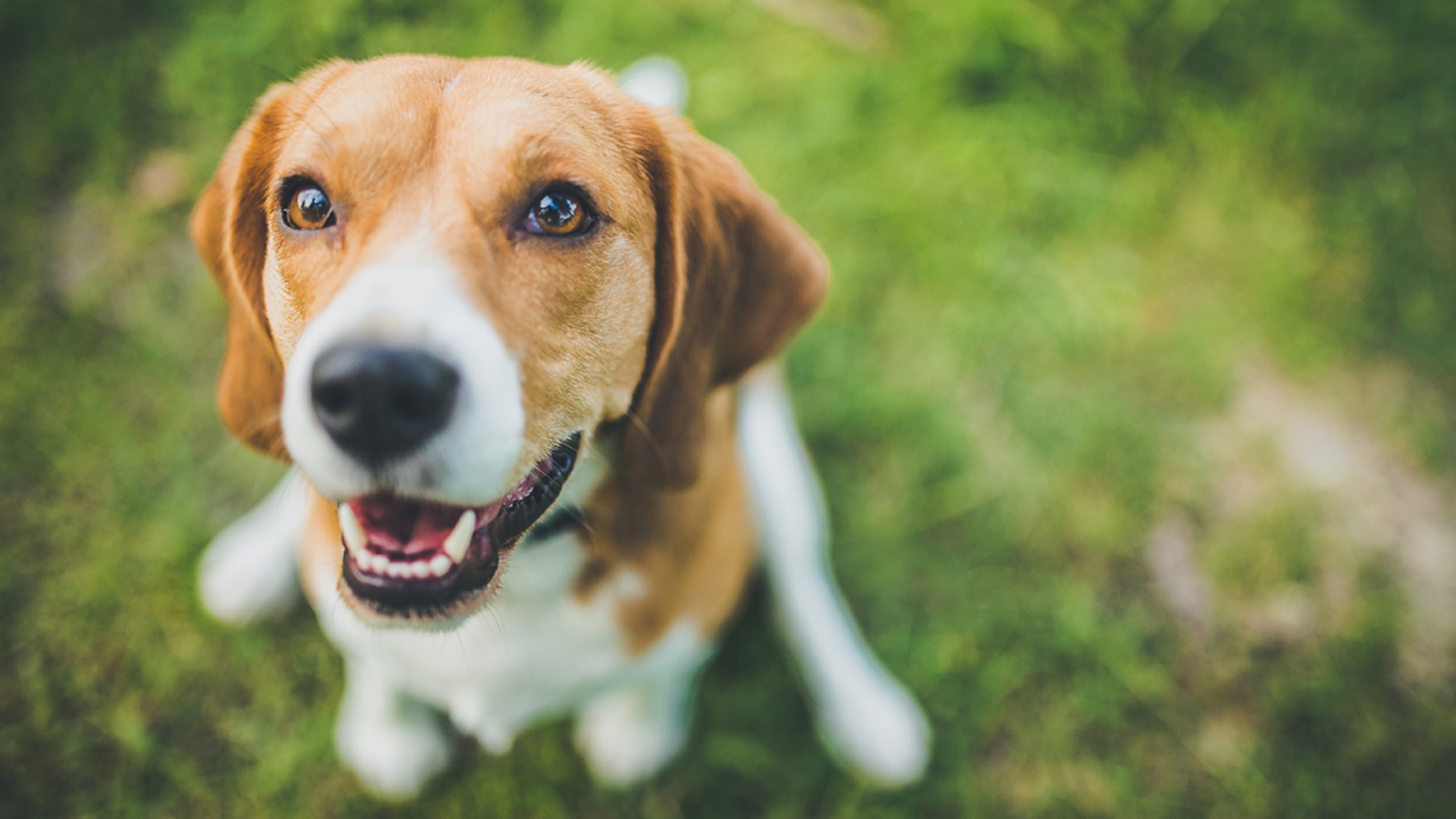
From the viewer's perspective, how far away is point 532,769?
115 inches

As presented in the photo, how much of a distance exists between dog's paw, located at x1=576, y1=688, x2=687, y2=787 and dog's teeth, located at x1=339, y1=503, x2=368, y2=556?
1.25 metres

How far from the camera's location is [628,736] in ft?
9.18

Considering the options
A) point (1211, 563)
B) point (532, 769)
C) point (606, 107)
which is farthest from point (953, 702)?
point (606, 107)

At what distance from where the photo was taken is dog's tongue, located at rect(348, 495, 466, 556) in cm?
167

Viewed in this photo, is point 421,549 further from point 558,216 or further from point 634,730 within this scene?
point 634,730

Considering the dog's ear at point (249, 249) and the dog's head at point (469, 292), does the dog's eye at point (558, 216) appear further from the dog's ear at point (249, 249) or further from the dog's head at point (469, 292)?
the dog's ear at point (249, 249)

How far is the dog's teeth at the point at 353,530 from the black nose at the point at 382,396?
31 cm

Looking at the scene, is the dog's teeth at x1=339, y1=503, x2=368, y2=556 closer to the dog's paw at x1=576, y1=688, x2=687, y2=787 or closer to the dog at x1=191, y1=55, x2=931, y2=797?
the dog at x1=191, y1=55, x2=931, y2=797

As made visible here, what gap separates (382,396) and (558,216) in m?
0.57

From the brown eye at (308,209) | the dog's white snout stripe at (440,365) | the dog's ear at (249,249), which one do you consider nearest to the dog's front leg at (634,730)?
the dog's ear at (249,249)

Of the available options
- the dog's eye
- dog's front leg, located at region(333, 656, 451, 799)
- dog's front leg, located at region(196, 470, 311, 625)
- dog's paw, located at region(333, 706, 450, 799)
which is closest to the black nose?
the dog's eye

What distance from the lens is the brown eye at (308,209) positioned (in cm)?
170

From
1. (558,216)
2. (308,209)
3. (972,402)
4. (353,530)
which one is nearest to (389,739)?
(353,530)

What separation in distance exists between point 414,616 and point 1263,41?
496 centimetres
